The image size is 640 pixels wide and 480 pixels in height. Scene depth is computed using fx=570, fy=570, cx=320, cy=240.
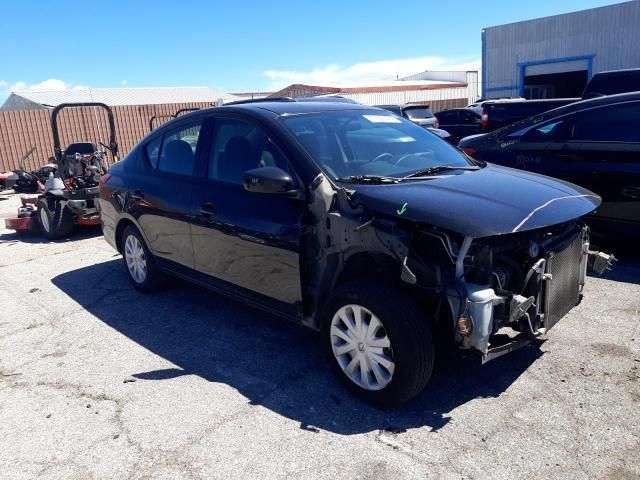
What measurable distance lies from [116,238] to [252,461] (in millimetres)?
3714

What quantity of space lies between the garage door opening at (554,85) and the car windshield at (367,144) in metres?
27.1

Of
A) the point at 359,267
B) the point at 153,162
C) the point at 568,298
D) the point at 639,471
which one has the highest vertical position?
the point at 153,162

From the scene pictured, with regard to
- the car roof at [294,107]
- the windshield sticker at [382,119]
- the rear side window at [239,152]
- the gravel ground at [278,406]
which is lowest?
the gravel ground at [278,406]

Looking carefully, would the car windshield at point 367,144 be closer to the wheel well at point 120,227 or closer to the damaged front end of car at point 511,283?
the damaged front end of car at point 511,283

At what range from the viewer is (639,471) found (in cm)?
273

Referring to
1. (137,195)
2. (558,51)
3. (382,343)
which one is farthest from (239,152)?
(558,51)

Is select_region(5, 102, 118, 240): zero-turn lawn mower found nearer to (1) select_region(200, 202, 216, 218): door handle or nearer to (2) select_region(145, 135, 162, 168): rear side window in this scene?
(2) select_region(145, 135, 162, 168): rear side window

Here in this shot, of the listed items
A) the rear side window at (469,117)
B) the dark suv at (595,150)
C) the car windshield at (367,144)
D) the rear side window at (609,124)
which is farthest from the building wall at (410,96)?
the car windshield at (367,144)

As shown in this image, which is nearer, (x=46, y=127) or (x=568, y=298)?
(x=568, y=298)

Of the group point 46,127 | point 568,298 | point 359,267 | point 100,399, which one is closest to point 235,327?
point 100,399

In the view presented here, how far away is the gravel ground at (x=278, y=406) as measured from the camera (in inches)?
115

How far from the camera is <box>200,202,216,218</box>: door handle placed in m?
4.36

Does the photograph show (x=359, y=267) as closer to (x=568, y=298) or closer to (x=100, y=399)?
(x=568, y=298)

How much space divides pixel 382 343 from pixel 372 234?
63cm
